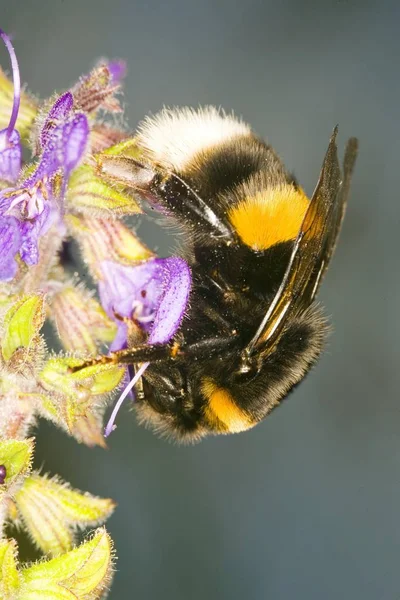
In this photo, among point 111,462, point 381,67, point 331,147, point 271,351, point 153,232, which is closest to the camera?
point 331,147

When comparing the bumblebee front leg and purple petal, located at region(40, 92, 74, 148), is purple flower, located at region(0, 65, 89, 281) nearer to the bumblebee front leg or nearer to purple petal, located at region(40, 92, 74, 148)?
purple petal, located at region(40, 92, 74, 148)

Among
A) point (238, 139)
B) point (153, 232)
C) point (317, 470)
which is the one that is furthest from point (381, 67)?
point (238, 139)

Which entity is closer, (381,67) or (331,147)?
(331,147)

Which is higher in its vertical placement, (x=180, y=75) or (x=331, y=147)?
(x=180, y=75)

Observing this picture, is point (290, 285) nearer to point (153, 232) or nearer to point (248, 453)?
point (153, 232)

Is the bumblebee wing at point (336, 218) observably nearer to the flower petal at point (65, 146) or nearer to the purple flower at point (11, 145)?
the flower petal at point (65, 146)

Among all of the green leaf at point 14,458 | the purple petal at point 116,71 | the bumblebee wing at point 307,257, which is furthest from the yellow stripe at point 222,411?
the purple petal at point 116,71

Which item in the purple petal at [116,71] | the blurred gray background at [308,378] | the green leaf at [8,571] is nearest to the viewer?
the green leaf at [8,571]

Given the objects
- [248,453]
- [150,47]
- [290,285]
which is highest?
[150,47]
